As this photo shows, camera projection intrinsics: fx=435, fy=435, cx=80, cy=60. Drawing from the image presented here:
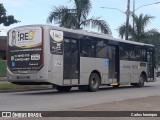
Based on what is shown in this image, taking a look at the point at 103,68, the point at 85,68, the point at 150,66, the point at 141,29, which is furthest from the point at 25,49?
the point at 141,29

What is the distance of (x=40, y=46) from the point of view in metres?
→ 20.5

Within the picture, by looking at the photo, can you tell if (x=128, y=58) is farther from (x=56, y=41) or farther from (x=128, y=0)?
(x=128, y=0)

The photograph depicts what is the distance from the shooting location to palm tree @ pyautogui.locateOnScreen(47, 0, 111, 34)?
3497cm

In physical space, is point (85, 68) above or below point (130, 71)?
above

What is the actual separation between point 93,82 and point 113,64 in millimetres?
2771

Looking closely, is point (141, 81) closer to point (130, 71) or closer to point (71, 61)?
point (130, 71)

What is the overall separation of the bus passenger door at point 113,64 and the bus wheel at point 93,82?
1.71 metres

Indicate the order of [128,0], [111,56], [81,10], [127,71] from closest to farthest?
[111,56], [127,71], [81,10], [128,0]

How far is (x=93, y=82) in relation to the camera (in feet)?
78.2

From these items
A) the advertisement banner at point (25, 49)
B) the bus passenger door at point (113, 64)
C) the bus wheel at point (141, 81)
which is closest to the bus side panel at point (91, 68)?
the bus passenger door at point (113, 64)

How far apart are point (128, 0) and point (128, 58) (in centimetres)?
1130

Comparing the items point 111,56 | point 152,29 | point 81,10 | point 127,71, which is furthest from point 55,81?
point 152,29

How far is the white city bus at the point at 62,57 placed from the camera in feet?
67.4

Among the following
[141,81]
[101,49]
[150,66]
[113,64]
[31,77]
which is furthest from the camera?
[150,66]
